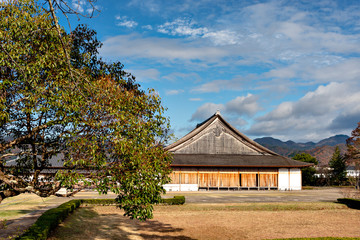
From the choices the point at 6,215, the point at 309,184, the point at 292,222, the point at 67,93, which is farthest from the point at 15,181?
the point at 309,184

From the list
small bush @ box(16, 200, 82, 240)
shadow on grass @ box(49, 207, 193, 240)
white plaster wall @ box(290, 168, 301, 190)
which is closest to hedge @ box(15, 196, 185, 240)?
small bush @ box(16, 200, 82, 240)

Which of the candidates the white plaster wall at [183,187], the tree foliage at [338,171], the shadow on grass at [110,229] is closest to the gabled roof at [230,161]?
the white plaster wall at [183,187]

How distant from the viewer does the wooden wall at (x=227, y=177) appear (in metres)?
45.0

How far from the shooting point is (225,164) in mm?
44062

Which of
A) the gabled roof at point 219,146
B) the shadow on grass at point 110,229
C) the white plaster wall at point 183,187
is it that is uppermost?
Answer: the gabled roof at point 219,146

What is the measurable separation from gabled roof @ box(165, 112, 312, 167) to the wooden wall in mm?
1782

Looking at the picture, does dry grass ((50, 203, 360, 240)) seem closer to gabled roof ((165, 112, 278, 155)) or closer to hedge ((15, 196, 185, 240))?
hedge ((15, 196, 185, 240))

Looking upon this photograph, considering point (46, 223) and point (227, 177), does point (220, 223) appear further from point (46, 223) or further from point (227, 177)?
point (227, 177)

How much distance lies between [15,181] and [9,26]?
17.5 feet

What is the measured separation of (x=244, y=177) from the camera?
152 feet

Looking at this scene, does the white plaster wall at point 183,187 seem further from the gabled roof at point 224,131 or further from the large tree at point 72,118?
the large tree at point 72,118

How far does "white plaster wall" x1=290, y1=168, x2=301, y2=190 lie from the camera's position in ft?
153

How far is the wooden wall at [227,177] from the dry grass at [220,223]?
17.1 meters

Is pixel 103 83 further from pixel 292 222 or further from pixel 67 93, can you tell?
pixel 292 222
